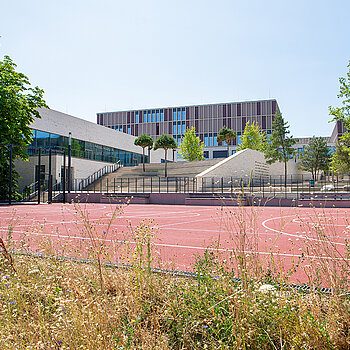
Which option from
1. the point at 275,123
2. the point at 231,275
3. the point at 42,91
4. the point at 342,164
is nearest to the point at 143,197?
the point at 42,91

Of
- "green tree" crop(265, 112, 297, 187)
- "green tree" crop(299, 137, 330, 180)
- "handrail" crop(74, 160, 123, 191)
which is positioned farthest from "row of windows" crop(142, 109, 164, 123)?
"green tree" crop(265, 112, 297, 187)

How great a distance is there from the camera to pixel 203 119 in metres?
82.4

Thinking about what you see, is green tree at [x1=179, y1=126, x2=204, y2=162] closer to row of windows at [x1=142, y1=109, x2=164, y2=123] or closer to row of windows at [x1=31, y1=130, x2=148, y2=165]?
row of windows at [x1=31, y1=130, x2=148, y2=165]

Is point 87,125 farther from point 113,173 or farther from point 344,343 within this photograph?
point 344,343

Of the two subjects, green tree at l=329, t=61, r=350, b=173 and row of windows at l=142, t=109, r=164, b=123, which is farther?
row of windows at l=142, t=109, r=164, b=123

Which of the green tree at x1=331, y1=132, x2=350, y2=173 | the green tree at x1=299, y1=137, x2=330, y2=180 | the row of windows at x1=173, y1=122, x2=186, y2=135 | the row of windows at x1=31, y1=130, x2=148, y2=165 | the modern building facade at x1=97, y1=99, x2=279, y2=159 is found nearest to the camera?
the green tree at x1=331, y1=132, x2=350, y2=173

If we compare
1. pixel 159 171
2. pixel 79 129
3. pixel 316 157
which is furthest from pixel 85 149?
pixel 316 157

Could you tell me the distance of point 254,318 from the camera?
2.67 metres

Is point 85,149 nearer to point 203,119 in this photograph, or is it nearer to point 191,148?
point 191,148

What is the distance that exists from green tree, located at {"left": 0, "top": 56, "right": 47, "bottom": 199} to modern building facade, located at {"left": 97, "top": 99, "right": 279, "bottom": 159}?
2138 inches

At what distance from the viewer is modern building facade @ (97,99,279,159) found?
7775cm

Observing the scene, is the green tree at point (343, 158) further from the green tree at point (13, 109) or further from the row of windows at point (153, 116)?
the row of windows at point (153, 116)

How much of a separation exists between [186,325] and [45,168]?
3648cm

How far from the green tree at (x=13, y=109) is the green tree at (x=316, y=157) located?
42.0 metres
